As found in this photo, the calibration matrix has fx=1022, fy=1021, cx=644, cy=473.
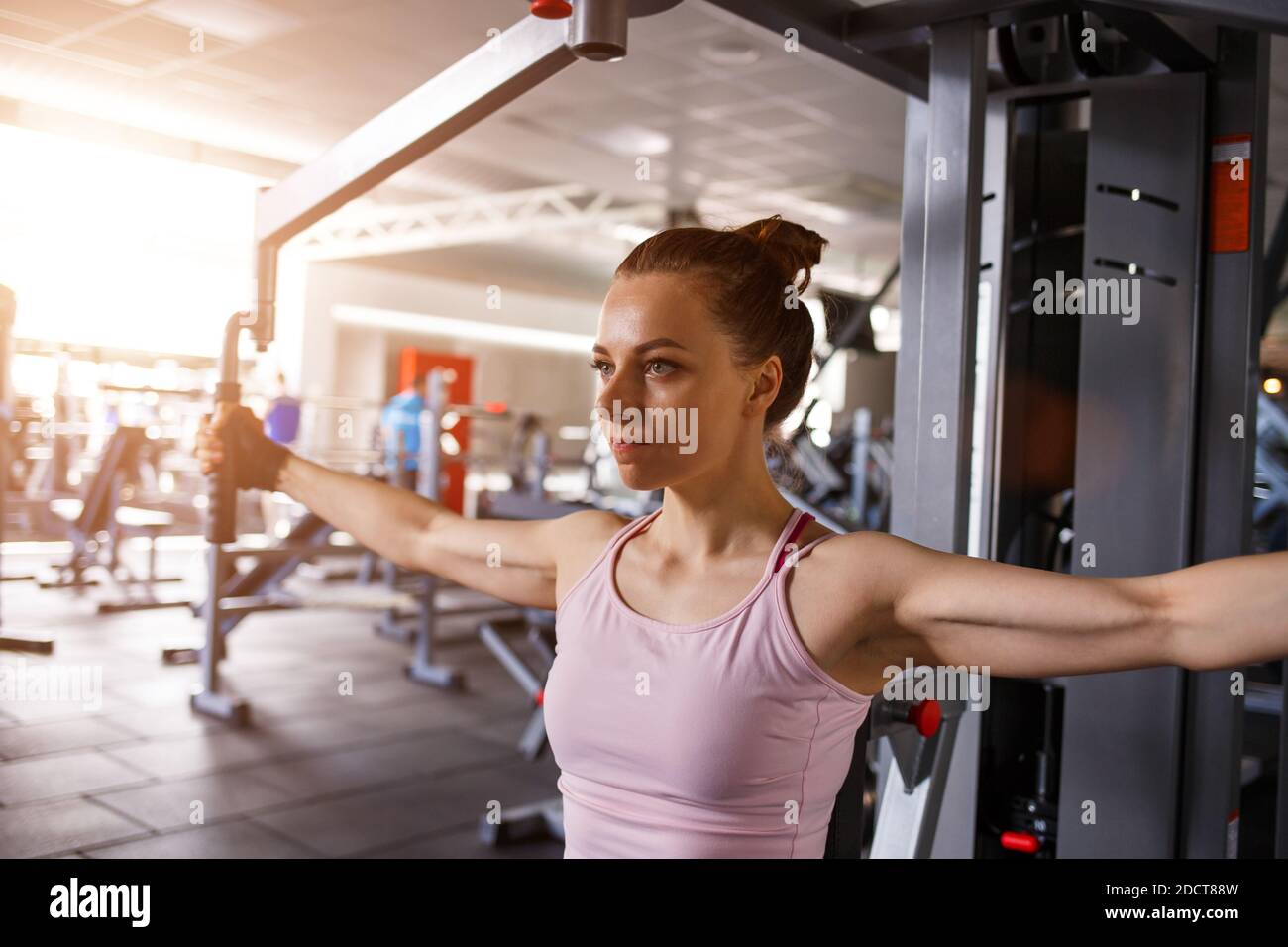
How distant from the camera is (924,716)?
1.25 m

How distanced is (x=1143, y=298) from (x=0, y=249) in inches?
290

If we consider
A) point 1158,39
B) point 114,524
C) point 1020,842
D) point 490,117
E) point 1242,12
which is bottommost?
point 1020,842

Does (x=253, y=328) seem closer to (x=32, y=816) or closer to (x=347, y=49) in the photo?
(x=32, y=816)

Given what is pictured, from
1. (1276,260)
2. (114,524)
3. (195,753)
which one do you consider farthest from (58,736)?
(1276,260)

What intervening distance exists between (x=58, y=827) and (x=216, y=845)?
401mm

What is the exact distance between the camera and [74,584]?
5809 millimetres

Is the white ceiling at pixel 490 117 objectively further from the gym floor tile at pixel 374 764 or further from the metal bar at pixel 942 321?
the metal bar at pixel 942 321

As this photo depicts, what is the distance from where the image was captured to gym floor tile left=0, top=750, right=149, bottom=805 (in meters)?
2.77

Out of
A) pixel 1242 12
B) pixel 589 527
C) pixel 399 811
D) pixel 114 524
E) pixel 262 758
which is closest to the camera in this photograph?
pixel 1242 12

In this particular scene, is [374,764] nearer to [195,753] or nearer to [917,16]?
[195,753]

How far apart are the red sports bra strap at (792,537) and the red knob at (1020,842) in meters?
1.01

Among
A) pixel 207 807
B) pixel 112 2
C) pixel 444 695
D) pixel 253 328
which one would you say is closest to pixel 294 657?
pixel 444 695

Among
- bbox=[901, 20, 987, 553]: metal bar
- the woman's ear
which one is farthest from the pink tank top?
bbox=[901, 20, 987, 553]: metal bar

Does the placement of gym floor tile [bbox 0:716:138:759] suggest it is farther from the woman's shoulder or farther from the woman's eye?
the woman's eye
